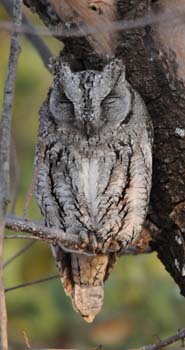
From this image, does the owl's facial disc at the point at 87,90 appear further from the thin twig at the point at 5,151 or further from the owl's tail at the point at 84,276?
the thin twig at the point at 5,151

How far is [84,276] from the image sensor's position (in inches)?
152

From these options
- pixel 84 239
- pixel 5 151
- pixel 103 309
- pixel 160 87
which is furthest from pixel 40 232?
pixel 103 309

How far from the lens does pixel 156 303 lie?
4.80 m

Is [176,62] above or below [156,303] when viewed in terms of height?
above

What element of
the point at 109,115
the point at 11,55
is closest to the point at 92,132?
the point at 109,115

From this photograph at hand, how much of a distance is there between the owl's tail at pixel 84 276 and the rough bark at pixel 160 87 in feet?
1.00

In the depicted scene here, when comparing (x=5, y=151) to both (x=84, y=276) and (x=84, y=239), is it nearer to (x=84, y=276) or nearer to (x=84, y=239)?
(x=84, y=239)

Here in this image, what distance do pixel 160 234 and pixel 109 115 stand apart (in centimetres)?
49

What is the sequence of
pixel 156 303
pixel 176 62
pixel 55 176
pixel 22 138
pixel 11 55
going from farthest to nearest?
pixel 22 138 → pixel 156 303 → pixel 55 176 → pixel 176 62 → pixel 11 55

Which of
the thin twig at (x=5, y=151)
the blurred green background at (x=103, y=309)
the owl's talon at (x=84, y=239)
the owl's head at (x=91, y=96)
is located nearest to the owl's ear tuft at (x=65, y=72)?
the owl's head at (x=91, y=96)

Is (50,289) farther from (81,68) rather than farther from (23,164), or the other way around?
(81,68)

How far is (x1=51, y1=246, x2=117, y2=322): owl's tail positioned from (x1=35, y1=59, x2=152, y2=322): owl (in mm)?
67

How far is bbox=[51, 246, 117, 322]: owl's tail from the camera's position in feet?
12.5

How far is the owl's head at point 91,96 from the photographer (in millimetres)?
3479
